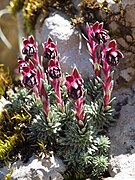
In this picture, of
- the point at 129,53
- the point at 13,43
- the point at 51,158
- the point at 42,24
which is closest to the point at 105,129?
the point at 51,158

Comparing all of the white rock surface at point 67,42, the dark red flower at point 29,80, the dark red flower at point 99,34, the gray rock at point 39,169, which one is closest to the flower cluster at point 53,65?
the dark red flower at point 29,80

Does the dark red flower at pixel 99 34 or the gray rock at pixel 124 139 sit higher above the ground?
the dark red flower at pixel 99 34

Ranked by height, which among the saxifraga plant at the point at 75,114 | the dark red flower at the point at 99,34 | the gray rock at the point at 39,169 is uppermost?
the dark red flower at the point at 99,34

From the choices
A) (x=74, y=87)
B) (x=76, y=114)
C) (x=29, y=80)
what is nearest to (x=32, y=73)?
(x=29, y=80)

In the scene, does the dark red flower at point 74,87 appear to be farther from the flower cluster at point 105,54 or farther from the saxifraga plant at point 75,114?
the flower cluster at point 105,54

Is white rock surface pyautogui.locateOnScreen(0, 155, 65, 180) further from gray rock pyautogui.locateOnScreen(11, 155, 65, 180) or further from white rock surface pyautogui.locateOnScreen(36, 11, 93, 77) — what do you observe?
white rock surface pyautogui.locateOnScreen(36, 11, 93, 77)

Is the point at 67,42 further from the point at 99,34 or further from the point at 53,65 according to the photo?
the point at 53,65

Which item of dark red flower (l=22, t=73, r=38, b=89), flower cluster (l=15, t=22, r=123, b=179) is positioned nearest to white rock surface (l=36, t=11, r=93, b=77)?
flower cluster (l=15, t=22, r=123, b=179)
